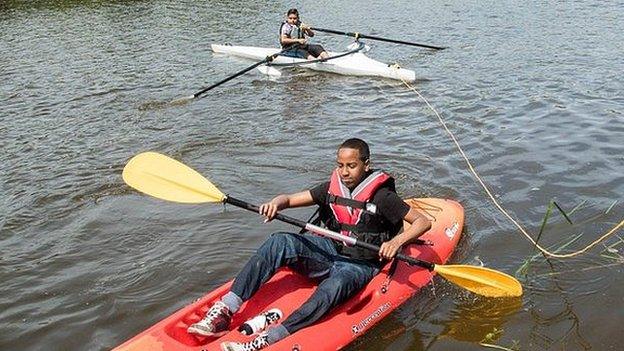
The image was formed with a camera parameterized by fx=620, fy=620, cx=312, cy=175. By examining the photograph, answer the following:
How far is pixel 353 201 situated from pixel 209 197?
113 cm

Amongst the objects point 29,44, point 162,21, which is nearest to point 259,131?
point 29,44

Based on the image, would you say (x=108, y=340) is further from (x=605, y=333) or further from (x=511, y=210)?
(x=511, y=210)

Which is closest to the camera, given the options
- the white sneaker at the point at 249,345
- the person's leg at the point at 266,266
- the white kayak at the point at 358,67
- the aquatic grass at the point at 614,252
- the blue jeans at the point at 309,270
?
the white sneaker at the point at 249,345

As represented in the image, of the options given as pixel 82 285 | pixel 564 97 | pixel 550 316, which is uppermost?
pixel 564 97

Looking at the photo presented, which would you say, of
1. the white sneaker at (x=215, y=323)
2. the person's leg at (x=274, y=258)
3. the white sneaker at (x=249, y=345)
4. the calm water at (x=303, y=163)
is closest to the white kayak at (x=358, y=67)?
the calm water at (x=303, y=163)

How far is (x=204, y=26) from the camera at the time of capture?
766 inches

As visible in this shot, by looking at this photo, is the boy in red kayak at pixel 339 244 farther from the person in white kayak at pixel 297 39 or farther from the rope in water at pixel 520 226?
A: the person in white kayak at pixel 297 39

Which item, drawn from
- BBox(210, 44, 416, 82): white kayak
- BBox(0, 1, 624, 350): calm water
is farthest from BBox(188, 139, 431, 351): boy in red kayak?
BBox(210, 44, 416, 82): white kayak

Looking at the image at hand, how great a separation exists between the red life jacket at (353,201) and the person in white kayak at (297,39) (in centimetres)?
884

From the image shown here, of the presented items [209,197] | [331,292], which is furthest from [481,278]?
[209,197]

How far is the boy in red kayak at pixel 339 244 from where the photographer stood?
4.10 metres

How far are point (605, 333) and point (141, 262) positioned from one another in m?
3.81

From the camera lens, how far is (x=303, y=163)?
25.8ft

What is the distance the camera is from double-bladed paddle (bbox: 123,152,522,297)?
4395 millimetres
